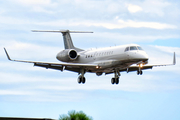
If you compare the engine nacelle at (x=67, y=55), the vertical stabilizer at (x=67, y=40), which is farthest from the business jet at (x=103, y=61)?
the vertical stabilizer at (x=67, y=40)

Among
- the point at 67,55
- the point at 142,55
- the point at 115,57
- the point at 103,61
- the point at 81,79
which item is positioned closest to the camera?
the point at 142,55

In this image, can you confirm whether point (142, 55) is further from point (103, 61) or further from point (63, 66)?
point (63, 66)

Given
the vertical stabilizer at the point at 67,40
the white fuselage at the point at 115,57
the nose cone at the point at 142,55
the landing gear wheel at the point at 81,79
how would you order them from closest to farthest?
the nose cone at the point at 142,55 < the white fuselage at the point at 115,57 < the landing gear wheel at the point at 81,79 < the vertical stabilizer at the point at 67,40

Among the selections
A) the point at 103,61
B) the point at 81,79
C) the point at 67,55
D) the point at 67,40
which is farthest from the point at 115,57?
the point at 67,40

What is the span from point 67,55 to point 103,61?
5156 millimetres

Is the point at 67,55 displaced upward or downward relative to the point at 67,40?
downward

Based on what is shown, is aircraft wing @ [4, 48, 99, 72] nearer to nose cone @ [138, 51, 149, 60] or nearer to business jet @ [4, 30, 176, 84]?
business jet @ [4, 30, 176, 84]

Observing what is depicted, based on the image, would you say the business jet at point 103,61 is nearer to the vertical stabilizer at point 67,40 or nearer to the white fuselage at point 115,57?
the white fuselage at point 115,57

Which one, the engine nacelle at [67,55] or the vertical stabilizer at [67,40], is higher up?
the vertical stabilizer at [67,40]

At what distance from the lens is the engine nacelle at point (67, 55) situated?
48.2 m

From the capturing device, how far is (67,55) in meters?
48.1

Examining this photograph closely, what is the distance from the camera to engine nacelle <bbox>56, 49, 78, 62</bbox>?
158 ft

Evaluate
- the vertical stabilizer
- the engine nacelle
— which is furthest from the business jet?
the vertical stabilizer

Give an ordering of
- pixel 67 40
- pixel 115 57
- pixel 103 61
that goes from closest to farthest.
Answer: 1. pixel 115 57
2. pixel 103 61
3. pixel 67 40
